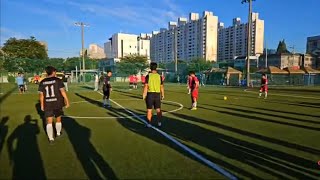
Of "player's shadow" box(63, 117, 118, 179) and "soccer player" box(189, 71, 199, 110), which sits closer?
"player's shadow" box(63, 117, 118, 179)

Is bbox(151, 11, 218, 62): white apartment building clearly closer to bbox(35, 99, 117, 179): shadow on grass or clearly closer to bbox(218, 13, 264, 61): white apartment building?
bbox(218, 13, 264, 61): white apartment building

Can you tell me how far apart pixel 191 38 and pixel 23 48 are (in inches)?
2624

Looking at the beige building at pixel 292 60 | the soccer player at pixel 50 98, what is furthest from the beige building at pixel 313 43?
the soccer player at pixel 50 98

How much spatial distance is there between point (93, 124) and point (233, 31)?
13376 cm

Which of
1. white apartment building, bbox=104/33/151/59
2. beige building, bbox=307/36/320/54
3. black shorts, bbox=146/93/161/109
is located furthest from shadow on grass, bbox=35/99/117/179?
white apartment building, bbox=104/33/151/59

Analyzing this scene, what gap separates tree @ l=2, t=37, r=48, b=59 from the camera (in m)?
92.3

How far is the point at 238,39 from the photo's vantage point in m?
138

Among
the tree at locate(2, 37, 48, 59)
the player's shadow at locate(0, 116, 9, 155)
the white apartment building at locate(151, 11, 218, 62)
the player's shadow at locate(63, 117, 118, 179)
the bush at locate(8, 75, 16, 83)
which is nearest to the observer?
the player's shadow at locate(63, 117, 118, 179)

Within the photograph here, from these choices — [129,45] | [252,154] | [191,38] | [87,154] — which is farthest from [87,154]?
[129,45]

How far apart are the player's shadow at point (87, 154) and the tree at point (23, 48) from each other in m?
89.7

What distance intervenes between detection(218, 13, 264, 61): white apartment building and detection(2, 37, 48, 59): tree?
80.2m

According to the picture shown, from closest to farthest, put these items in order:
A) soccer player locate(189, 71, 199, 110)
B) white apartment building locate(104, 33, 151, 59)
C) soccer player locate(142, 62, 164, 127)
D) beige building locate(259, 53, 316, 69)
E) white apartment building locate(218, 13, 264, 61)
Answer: soccer player locate(142, 62, 164, 127)
soccer player locate(189, 71, 199, 110)
beige building locate(259, 53, 316, 69)
white apartment building locate(218, 13, 264, 61)
white apartment building locate(104, 33, 151, 59)

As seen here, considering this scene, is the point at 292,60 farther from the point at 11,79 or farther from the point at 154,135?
the point at 154,135

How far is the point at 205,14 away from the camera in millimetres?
125438
